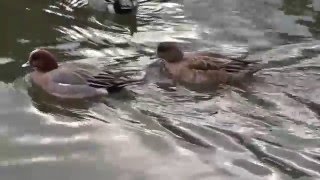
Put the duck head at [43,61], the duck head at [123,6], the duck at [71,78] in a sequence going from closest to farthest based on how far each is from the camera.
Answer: the duck at [71,78], the duck head at [43,61], the duck head at [123,6]

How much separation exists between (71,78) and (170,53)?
1098 mm

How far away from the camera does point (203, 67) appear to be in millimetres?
7133

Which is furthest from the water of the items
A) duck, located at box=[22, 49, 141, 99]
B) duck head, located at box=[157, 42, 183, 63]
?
duck head, located at box=[157, 42, 183, 63]

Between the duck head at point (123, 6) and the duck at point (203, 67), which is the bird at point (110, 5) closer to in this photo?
the duck head at point (123, 6)

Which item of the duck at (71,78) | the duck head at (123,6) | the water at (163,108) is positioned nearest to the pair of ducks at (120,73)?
the duck at (71,78)

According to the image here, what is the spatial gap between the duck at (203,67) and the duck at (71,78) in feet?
1.64

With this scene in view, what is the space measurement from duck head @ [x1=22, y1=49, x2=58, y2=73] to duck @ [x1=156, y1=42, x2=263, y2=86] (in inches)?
44.0

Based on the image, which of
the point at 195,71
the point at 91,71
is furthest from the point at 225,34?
the point at 91,71

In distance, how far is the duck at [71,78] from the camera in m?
6.75

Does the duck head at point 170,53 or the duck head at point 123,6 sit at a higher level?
the duck head at point 123,6

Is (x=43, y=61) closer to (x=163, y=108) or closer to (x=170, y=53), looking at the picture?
(x=170, y=53)

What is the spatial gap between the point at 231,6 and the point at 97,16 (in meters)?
1.73

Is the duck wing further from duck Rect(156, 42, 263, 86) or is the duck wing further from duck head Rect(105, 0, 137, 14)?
duck head Rect(105, 0, 137, 14)

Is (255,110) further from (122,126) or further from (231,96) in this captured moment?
(122,126)
